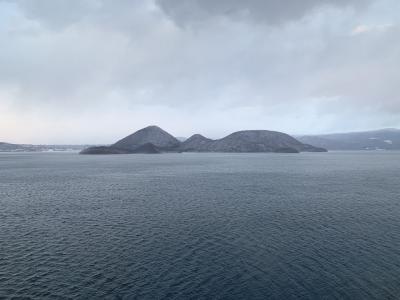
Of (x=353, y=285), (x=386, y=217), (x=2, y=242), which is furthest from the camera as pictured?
(x=386, y=217)

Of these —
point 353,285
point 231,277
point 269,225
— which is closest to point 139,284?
point 231,277

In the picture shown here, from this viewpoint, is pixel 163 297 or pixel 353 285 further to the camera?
pixel 353 285

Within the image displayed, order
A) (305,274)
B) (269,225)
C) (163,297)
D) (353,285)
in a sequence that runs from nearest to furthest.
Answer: (163,297) → (353,285) → (305,274) → (269,225)

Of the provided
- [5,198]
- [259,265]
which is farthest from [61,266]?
[5,198]

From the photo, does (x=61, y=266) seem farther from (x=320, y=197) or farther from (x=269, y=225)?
(x=320, y=197)

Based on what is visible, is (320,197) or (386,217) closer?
(386,217)

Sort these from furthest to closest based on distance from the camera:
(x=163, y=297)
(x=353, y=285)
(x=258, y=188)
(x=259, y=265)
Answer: (x=258, y=188) < (x=259, y=265) < (x=353, y=285) < (x=163, y=297)

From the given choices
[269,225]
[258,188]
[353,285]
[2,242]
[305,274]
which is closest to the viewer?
[353,285]

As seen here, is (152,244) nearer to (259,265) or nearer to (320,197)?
(259,265)
